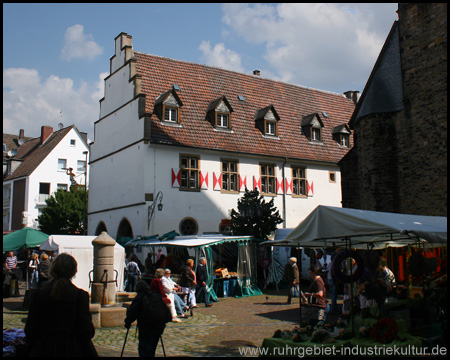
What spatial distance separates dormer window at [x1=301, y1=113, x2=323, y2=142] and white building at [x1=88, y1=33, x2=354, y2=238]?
0.07 metres

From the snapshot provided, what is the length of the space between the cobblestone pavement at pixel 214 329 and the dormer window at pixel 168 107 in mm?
12360

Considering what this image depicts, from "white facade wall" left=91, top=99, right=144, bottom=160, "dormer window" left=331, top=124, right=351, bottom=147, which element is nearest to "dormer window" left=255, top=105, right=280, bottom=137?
"dormer window" left=331, top=124, right=351, bottom=147

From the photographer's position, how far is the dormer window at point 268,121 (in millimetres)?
29617

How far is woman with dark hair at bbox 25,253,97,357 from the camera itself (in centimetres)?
452

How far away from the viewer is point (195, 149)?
25953 millimetres

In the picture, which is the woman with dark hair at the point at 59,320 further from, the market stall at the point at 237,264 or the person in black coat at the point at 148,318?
the market stall at the point at 237,264

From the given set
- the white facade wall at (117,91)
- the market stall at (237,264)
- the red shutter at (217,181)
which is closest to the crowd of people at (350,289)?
the market stall at (237,264)

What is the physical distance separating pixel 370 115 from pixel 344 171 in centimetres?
414

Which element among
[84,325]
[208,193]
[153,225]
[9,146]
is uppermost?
[9,146]

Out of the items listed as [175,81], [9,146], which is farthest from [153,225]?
[9,146]

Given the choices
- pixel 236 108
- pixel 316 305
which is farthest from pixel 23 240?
pixel 236 108

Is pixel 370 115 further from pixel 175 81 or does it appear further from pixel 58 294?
pixel 58 294

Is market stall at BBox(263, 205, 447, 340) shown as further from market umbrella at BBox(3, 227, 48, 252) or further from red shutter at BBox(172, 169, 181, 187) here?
red shutter at BBox(172, 169, 181, 187)

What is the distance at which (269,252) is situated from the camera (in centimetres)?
2178
